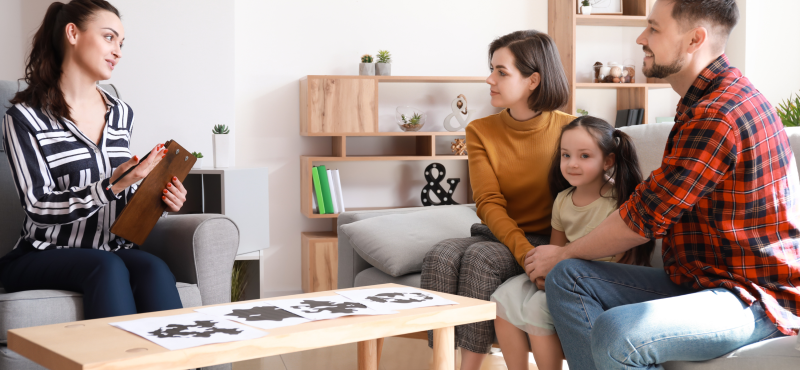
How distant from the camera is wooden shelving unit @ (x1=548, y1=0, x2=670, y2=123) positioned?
357 cm

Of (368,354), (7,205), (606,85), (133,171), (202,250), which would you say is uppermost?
(606,85)

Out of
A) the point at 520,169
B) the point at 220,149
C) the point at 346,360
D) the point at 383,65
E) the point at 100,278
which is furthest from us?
the point at 383,65

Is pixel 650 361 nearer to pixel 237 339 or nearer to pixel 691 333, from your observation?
pixel 691 333

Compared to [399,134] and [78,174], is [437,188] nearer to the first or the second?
[399,134]

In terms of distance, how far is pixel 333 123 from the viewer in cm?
333

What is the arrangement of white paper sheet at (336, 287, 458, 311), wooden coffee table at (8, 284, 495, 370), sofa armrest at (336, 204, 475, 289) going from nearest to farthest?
1. wooden coffee table at (8, 284, 495, 370)
2. white paper sheet at (336, 287, 458, 311)
3. sofa armrest at (336, 204, 475, 289)

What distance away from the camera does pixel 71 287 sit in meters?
1.53

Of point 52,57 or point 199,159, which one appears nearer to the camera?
point 52,57

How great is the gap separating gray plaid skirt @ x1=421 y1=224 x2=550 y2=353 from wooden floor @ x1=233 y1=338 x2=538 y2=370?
0.62 metres

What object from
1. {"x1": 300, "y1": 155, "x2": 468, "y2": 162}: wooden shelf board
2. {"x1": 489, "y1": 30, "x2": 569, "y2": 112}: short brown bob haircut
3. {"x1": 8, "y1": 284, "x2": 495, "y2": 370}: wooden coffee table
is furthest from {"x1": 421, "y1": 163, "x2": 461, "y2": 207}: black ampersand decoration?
{"x1": 8, "y1": 284, "x2": 495, "y2": 370}: wooden coffee table

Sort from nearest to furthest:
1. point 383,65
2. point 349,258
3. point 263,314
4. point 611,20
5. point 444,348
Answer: point 263,314 < point 444,348 < point 349,258 < point 383,65 < point 611,20

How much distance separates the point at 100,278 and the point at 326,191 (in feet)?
6.38

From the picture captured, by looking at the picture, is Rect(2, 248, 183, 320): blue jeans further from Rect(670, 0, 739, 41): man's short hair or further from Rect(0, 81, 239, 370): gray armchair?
Rect(670, 0, 739, 41): man's short hair

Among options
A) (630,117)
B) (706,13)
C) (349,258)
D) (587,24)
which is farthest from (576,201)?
(587,24)
